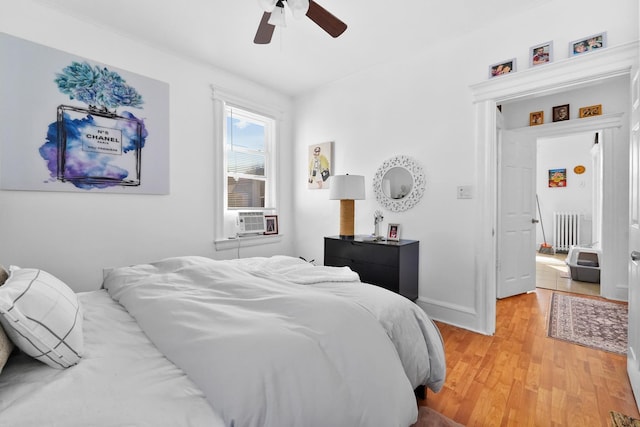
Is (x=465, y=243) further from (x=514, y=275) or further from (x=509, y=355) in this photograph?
(x=514, y=275)

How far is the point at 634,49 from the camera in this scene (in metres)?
1.91

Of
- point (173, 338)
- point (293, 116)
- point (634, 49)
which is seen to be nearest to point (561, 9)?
point (634, 49)

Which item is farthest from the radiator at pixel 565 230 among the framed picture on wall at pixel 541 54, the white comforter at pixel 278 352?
the white comforter at pixel 278 352

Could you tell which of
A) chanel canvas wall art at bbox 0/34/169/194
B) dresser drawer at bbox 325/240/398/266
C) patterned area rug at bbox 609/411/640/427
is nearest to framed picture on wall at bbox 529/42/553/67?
dresser drawer at bbox 325/240/398/266

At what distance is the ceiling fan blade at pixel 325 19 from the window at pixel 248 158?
1805 millimetres

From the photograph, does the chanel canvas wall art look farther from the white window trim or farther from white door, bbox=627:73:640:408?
white door, bbox=627:73:640:408

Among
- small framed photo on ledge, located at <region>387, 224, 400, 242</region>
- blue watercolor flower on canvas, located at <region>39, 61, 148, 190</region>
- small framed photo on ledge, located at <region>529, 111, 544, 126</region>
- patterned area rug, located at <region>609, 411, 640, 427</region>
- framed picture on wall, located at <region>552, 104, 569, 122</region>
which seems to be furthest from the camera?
small framed photo on ledge, located at <region>529, 111, 544, 126</region>

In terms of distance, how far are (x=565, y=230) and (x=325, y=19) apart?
6567 mm

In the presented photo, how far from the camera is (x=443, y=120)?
2.78 m

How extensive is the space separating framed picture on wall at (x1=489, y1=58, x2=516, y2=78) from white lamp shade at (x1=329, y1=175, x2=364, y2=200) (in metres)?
1.39

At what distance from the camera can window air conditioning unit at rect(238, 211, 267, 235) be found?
342cm

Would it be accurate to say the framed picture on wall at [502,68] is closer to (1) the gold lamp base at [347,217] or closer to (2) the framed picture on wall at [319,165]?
(1) the gold lamp base at [347,217]

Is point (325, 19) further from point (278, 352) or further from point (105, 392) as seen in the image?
point (105, 392)

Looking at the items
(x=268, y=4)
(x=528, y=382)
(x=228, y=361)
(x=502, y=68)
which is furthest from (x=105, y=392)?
(x=502, y=68)
